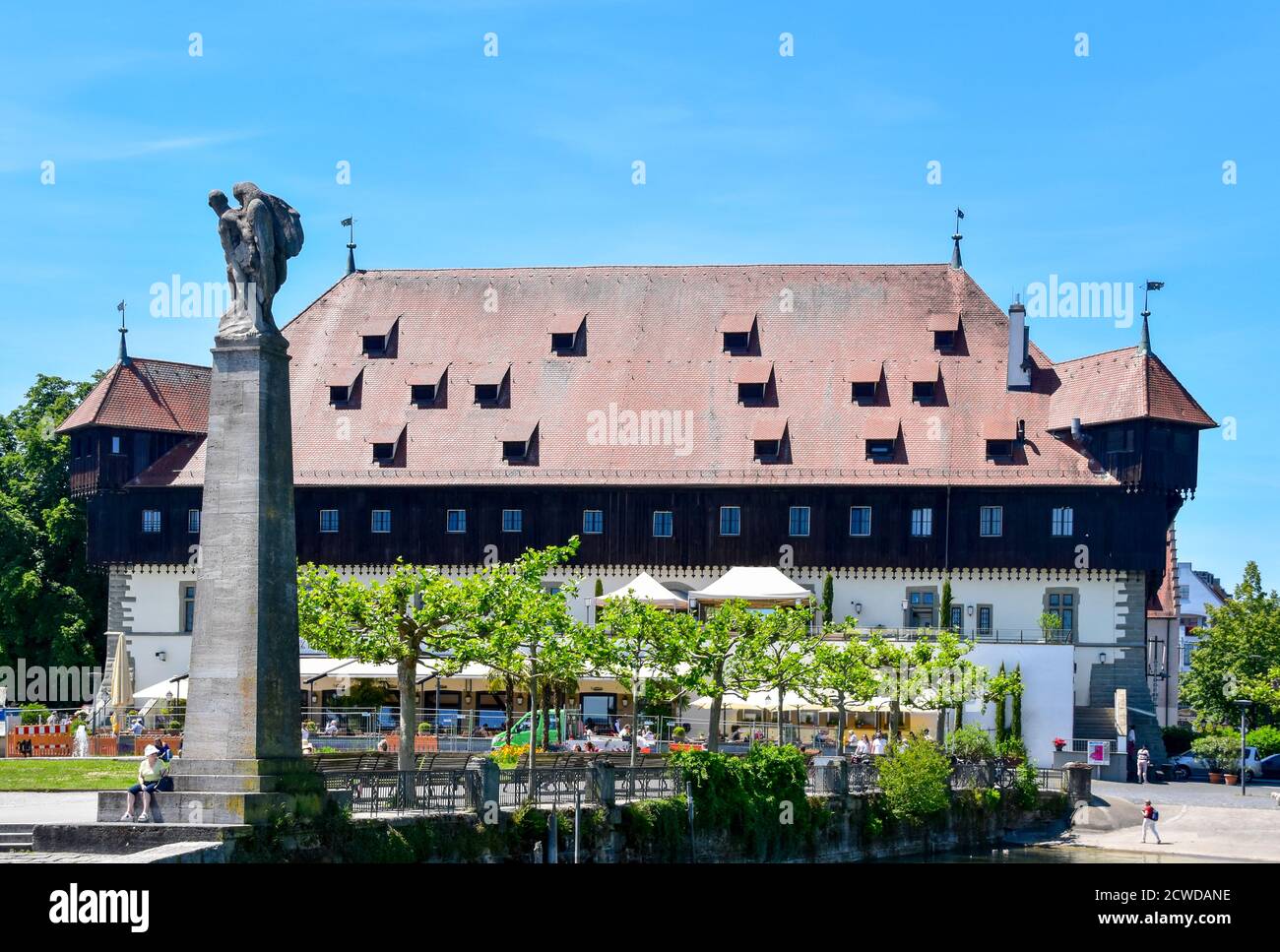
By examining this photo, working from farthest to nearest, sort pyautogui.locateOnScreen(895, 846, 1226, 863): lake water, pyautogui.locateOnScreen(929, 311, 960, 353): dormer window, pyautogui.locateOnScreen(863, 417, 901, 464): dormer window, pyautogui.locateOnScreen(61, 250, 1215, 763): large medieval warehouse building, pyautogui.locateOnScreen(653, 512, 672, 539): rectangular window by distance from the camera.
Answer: pyautogui.locateOnScreen(929, 311, 960, 353): dormer window < pyautogui.locateOnScreen(653, 512, 672, 539): rectangular window < pyautogui.locateOnScreen(863, 417, 901, 464): dormer window < pyautogui.locateOnScreen(61, 250, 1215, 763): large medieval warehouse building < pyautogui.locateOnScreen(895, 846, 1226, 863): lake water

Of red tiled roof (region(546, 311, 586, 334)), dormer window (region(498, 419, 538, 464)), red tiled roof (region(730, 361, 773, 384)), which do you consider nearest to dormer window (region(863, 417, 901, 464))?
red tiled roof (region(730, 361, 773, 384))

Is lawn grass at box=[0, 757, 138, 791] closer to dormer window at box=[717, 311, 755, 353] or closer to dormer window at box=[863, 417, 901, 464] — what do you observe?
dormer window at box=[863, 417, 901, 464]

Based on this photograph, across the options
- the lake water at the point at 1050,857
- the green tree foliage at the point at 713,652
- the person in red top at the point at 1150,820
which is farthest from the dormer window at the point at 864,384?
the person in red top at the point at 1150,820

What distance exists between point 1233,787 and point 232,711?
38.1 metres

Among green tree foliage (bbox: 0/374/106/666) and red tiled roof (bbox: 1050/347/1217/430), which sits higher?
red tiled roof (bbox: 1050/347/1217/430)

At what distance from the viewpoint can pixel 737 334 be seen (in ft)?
221

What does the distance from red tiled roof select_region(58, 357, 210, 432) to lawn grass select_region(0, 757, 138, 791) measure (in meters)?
18.6

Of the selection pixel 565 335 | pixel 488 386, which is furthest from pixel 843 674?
pixel 565 335

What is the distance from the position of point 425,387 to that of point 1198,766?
26846mm

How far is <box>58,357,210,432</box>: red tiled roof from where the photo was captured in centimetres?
6769

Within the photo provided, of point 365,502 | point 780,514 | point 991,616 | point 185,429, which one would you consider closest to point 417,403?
point 365,502

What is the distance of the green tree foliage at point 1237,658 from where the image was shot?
246ft

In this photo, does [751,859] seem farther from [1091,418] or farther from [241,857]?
[1091,418]

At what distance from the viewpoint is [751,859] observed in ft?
131
